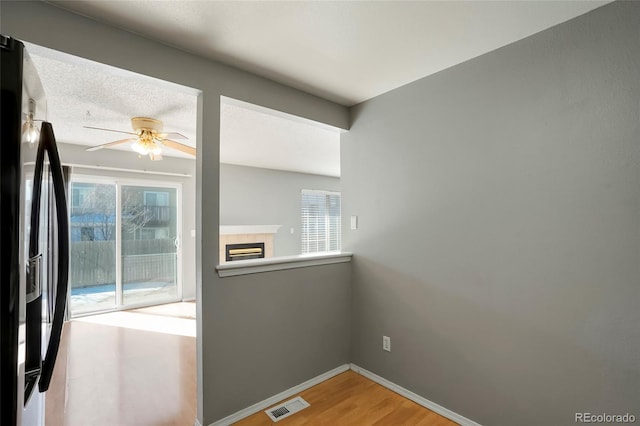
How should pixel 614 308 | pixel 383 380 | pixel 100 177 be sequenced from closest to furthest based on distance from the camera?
pixel 614 308 → pixel 383 380 → pixel 100 177

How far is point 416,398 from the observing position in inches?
87.5

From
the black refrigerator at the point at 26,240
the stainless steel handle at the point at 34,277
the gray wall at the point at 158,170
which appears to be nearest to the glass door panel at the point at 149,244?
the gray wall at the point at 158,170

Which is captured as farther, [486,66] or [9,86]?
[486,66]

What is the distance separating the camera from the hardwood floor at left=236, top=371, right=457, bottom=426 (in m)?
2.00

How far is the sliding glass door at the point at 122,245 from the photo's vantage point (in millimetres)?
4445

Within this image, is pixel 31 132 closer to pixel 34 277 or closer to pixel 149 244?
pixel 34 277

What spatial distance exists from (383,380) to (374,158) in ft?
5.97

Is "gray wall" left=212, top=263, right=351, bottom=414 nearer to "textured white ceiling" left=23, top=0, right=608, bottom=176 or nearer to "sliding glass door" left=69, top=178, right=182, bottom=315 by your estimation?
"textured white ceiling" left=23, top=0, right=608, bottom=176

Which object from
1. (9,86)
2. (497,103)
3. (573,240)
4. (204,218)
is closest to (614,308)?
(573,240)

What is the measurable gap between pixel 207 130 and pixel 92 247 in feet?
12.6

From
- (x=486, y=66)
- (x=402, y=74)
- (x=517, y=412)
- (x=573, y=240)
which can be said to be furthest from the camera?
(x=402, y=74)

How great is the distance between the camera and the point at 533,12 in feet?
5.04

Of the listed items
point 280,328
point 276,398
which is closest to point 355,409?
point 276,398

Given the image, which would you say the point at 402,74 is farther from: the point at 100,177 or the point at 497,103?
the point at 100,177
